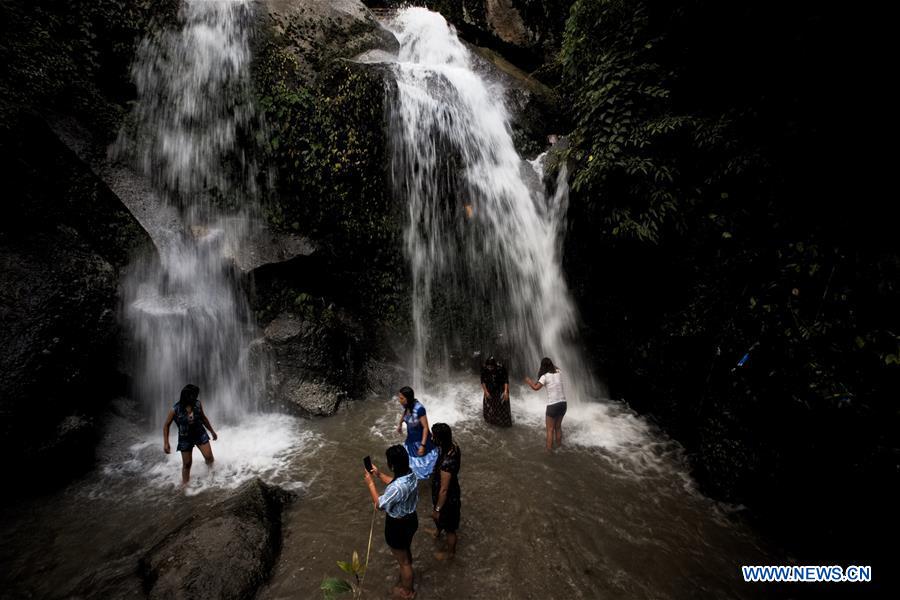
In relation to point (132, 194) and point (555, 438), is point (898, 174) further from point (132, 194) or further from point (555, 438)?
point (132, 194)

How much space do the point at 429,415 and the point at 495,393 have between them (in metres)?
1.85

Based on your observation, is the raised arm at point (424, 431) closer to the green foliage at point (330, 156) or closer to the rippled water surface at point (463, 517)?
the rippled water surface at point (463, 517)

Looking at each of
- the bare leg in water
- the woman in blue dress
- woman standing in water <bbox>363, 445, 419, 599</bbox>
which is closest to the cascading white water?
the woman in blue dress

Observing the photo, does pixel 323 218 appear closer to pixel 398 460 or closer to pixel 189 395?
pixel 189 395

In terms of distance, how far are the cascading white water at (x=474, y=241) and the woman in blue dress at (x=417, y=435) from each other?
14.6ft

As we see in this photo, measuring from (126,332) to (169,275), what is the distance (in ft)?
5.07

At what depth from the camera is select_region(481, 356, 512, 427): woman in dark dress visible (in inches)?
305

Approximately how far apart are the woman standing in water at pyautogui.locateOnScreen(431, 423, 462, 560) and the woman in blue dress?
109 centimetres

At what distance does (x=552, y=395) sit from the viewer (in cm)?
708

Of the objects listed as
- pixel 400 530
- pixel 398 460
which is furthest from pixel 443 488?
pixel 398 460

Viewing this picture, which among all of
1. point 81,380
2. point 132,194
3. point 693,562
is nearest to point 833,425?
point 693,562

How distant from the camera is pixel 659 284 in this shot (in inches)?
301

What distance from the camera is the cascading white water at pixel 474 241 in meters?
10.5

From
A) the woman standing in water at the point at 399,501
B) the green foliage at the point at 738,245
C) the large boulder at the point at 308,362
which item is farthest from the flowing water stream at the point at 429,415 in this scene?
the green foliage at the point at 738,245
